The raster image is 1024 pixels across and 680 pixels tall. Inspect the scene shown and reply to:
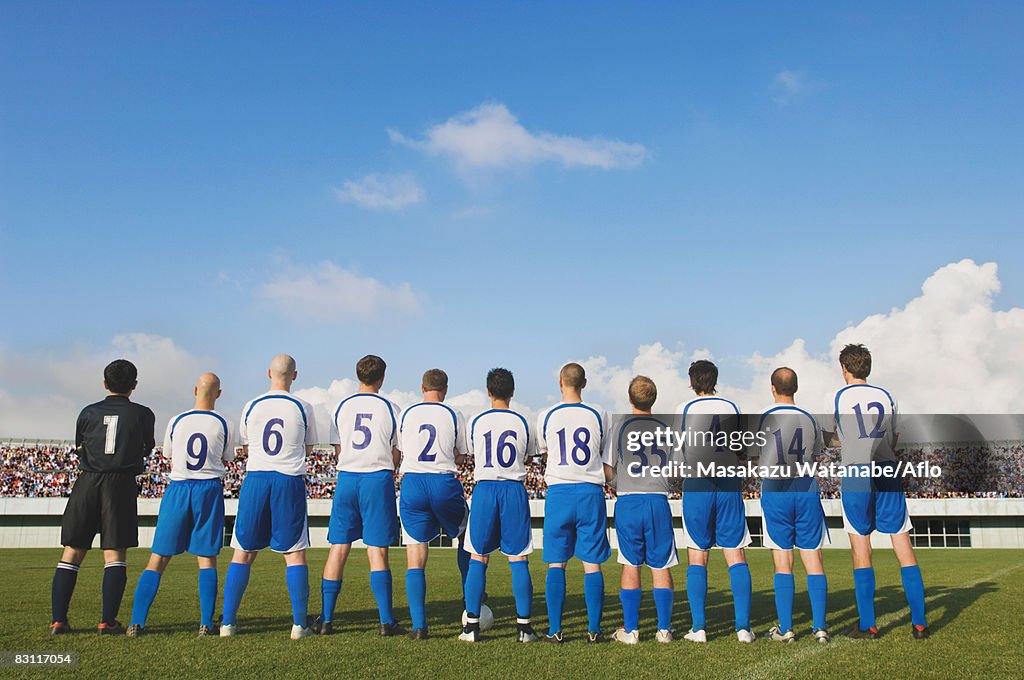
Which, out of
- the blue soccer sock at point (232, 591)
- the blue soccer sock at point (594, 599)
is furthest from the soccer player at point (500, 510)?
the blue soccer sock at point (232, 591)

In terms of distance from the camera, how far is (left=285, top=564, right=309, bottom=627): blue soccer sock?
6461 millimetres

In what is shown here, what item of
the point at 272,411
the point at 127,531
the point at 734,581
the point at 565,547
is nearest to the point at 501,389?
the point at 565,547

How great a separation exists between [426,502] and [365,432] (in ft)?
2.85

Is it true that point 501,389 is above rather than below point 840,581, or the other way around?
above

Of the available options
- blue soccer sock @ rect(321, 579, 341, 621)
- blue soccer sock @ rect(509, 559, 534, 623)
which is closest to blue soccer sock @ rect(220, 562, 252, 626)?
blue soccer sock @ rect(321, 579, 341, 621)

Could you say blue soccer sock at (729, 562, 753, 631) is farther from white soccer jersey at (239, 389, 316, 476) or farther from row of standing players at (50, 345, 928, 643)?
white soccer jersey at (239, 389, 316, 476)

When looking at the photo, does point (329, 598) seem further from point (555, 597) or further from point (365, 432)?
point (555, 597)

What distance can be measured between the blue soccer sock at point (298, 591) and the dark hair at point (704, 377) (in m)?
A: 3.94

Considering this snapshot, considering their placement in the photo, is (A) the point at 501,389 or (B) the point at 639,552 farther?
(A) the point at 501,389

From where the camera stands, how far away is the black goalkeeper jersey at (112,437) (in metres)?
6.76

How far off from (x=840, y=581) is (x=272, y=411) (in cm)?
1019

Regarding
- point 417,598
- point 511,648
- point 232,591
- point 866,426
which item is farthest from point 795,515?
point 232,591

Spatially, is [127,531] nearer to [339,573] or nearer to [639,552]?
[339,573]

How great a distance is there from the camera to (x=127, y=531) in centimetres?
667
